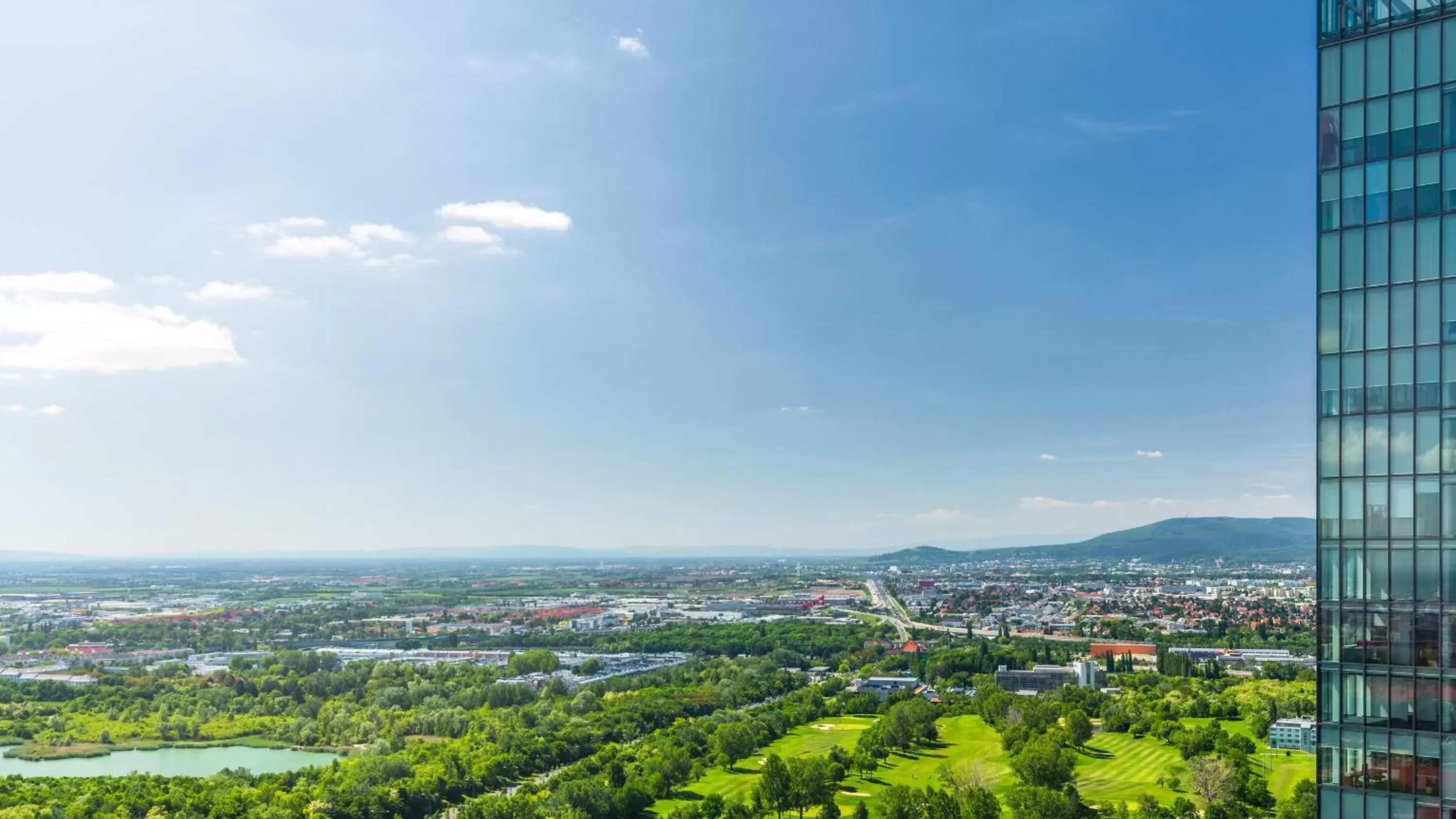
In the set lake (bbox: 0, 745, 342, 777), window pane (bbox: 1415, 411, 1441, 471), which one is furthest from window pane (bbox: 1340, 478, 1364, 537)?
lake (bbox: 0, 745, 342, 777)

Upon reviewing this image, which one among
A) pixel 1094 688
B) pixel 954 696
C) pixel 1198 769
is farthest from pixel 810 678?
pixel 1198 769

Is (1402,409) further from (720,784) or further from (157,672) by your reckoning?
(157,672)

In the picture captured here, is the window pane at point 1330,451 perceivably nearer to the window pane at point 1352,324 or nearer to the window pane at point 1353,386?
the window pane at point 1353,386

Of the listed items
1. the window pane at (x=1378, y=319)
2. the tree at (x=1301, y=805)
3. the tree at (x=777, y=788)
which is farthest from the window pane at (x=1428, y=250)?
the tree at (x=777, y=788)

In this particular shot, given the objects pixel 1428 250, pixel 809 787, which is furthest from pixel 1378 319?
pixel 809 787

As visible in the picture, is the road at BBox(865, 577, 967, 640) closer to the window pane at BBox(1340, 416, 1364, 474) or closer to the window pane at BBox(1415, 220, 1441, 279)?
the window pane at BBox(1340, 416, 1364, 474)

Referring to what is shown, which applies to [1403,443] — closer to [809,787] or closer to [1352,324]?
[1352,324]
